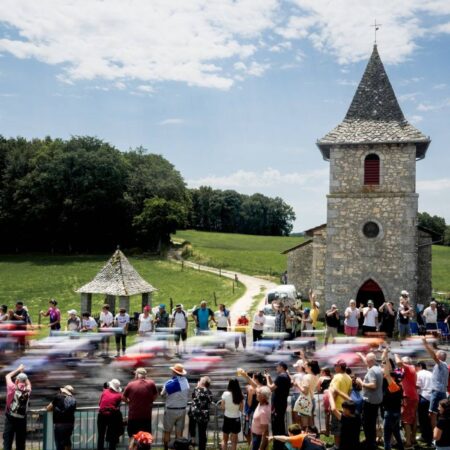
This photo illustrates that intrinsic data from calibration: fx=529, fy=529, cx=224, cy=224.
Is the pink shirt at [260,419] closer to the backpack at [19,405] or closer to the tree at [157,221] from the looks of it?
the backpack at [19,405]

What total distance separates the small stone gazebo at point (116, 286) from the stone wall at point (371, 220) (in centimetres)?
919

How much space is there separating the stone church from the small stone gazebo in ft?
30.1

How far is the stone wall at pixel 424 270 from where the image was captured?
27188mm

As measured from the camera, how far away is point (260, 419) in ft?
28.2

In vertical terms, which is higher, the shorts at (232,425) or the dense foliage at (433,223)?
the dense foliage at (433,223)

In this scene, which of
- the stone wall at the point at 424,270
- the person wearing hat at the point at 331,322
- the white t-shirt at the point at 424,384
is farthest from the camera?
the stone wall at the point at 424,270

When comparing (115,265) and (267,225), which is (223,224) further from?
(115,265)

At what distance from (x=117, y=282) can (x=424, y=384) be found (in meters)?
16.1

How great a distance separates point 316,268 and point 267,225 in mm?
92635

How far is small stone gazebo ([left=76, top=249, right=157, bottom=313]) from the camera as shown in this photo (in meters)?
23.2

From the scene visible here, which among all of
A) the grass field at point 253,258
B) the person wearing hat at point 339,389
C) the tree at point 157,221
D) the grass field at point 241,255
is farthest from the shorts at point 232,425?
the tree at point 157,221

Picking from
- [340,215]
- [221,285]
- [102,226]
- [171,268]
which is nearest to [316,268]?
[340,215]

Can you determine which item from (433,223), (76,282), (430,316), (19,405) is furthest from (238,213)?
(19,405)

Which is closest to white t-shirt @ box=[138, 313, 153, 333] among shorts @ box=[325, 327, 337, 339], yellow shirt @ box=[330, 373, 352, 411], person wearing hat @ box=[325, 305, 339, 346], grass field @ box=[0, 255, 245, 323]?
person wearing hat @ box=[325, 305, 339, 346]
